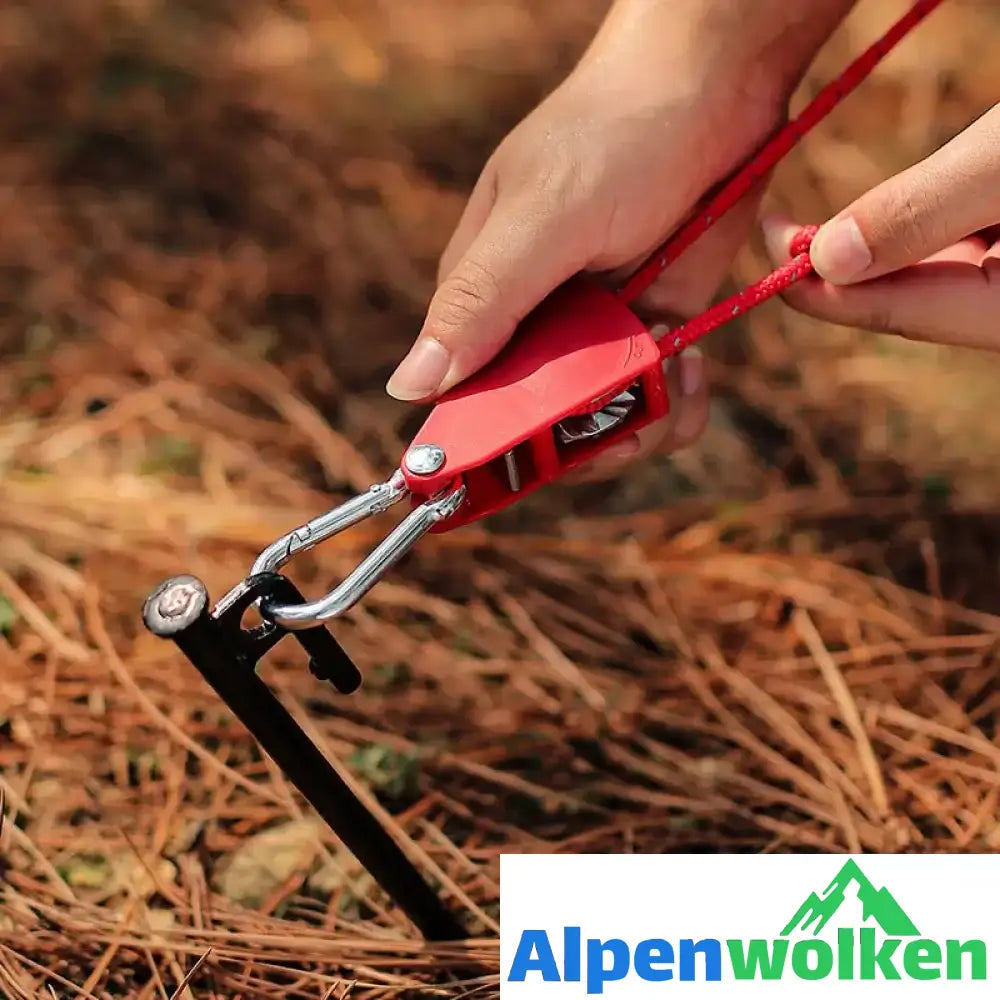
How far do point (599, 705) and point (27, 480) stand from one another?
586 millimetres

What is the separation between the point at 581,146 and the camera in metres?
0.82

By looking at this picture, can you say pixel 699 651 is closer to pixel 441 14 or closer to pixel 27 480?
pixel 27 480

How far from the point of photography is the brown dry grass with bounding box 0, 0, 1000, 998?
0.85 m

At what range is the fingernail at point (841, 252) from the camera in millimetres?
771

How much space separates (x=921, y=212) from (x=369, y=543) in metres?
0.55

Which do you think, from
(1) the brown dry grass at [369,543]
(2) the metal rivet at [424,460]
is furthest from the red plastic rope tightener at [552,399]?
(1) the brown dry grass at [369,543]

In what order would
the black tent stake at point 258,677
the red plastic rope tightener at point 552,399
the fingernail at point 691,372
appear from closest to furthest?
the black tent stake at point 258,677, the red plastic rope tightener at point 552,399, the fingernail at point 691,372

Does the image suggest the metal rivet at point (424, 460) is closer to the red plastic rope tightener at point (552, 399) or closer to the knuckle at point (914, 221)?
the red plastic rope tightener at point (552, 399)

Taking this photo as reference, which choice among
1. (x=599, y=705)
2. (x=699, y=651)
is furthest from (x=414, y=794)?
(x=699, y=651)

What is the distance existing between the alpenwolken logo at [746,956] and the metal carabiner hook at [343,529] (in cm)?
27

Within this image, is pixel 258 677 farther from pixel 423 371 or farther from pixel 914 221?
pixel 914 221

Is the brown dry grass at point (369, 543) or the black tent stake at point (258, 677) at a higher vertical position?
the brown dry grass at point (369, 543)

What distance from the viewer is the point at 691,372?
99 centimetres

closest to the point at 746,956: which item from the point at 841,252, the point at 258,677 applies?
the point at 258,677
